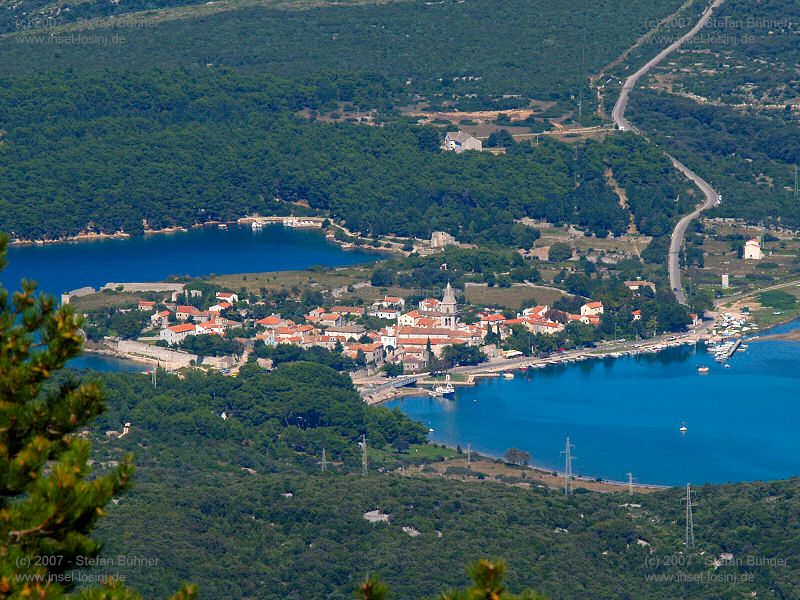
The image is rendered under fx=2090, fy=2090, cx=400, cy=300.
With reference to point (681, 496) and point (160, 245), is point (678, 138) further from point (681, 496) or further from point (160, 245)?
point (681, 496)

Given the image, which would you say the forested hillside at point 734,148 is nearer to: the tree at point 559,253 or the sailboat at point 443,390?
the tree at point 559,253

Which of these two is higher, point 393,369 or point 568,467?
point 568,467

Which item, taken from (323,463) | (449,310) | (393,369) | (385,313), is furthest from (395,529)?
(385,313)

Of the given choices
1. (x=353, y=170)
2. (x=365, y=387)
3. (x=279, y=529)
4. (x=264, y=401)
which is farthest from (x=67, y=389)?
(x=353, y=170)

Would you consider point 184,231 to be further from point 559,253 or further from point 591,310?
point 591,310

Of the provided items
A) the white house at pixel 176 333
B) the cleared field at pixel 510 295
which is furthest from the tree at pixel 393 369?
the cleared field at pixel 510 295

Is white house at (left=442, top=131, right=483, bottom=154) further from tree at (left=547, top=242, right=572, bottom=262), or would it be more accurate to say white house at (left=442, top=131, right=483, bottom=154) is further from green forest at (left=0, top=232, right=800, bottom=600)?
green forest at (left=0, top=232, right=800, bottom=600)

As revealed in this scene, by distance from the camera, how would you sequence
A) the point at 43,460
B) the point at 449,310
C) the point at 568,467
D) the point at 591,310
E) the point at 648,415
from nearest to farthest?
the point at 43,460, the point at 568,467, the point at 648,415, the point at 449,310, the point at 591,310

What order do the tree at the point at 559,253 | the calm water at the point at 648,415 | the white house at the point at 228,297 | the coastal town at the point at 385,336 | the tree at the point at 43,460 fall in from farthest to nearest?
the tree at the point at 559,253 < the white house at the point at 228,297 < the coastal town at the point at 385,336 < the calm water at the point at 648,415 < the tree at the point at 43,460
